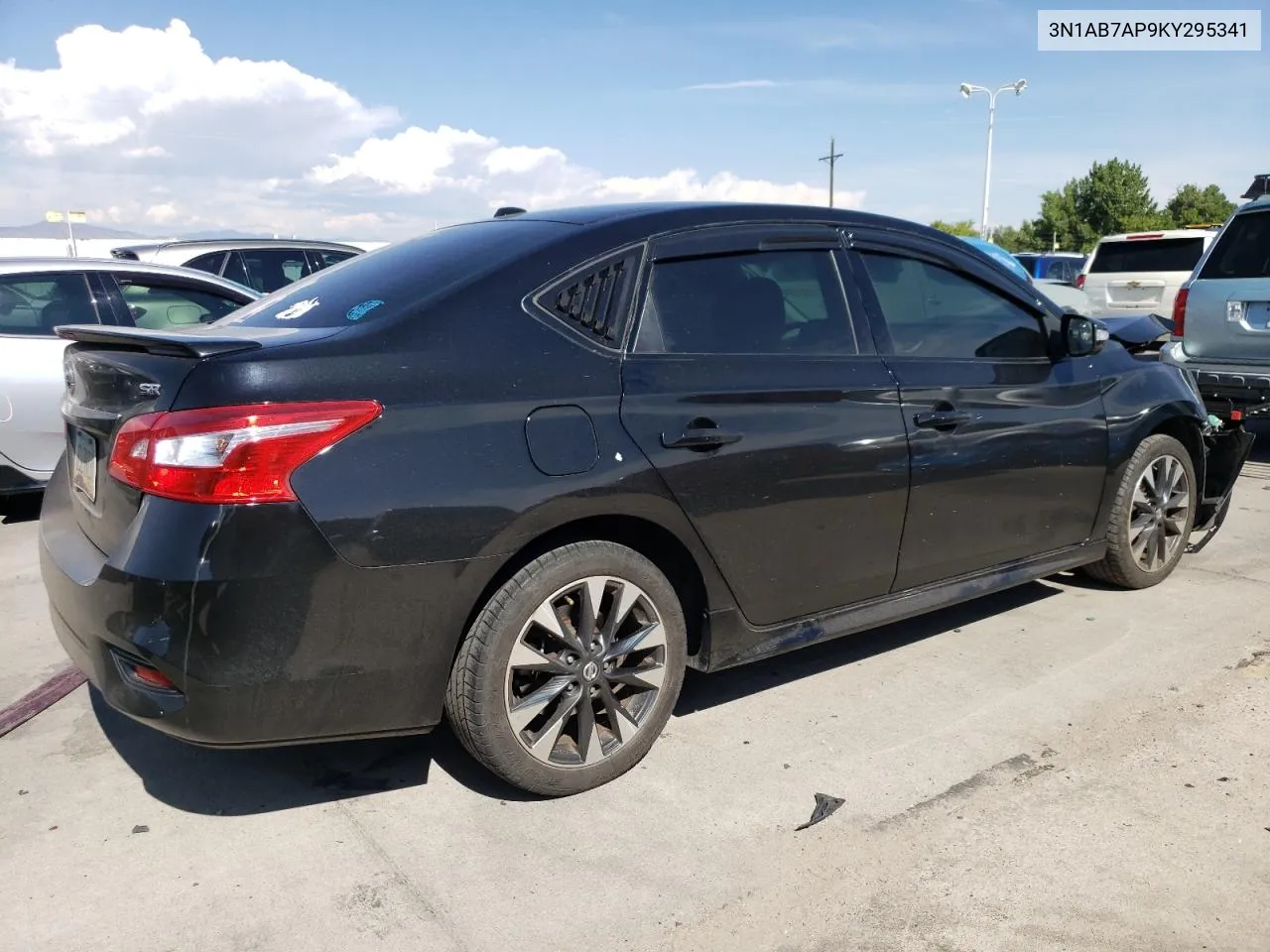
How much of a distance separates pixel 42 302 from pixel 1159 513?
606 cm

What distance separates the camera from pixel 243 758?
10.9 ft

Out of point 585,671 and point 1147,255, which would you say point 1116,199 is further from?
point 585,671

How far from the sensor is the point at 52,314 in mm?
6133

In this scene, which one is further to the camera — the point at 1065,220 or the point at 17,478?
the point at 1065,220

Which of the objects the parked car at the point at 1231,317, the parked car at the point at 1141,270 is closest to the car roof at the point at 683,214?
the parked car at the point at 1231,317

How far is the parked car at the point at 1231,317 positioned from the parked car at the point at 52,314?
263 inches

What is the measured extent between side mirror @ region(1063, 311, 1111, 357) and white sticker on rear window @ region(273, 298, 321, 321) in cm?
291

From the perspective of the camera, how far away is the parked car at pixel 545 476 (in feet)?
8.18

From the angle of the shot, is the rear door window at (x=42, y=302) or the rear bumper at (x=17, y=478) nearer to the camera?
the rear bumper at (x=17, y=478)

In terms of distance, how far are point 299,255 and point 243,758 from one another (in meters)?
8.71

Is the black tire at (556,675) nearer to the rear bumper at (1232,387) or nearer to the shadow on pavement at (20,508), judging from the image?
the shadow on pavement at (20,508)

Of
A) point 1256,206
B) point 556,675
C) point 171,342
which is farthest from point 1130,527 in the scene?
point 1256,206

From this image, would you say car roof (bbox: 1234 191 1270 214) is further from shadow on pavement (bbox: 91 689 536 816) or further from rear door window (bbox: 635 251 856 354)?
shadow on pavement (bbox: 91 689 536 816)

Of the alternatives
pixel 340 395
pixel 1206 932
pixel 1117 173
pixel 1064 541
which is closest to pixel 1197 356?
pixel 1064 541
